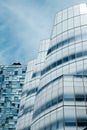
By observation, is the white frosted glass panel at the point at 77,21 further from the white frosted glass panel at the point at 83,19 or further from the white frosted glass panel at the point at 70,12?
the white frosted glass panel at the point at 70,12

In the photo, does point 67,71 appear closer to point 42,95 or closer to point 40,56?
point 42,95

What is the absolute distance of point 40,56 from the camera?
76.7 metres

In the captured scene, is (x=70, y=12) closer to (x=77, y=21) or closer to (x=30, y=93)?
(x=77, y=21)

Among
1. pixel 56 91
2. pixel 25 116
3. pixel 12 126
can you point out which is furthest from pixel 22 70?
pixel 56 91

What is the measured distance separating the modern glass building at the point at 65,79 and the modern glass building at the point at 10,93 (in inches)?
2170

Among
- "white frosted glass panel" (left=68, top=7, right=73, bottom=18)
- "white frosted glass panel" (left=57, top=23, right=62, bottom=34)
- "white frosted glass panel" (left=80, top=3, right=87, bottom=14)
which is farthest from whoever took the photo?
"white frosted glass panel" (left=68, top=7, right=73, bottom=18)

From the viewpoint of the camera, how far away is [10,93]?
4717 inches

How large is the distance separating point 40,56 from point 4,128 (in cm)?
4645

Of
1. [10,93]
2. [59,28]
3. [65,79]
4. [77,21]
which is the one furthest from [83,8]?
[10,93]

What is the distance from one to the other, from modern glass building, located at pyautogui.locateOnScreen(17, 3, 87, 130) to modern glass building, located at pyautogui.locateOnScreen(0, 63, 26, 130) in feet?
181

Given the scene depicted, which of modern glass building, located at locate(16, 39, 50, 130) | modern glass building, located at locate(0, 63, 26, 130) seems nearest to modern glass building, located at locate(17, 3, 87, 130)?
modern glass building, located at locate(16, 39, 50, 130)

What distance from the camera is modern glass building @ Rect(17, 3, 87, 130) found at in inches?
1823

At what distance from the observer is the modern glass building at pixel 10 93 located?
114 metres

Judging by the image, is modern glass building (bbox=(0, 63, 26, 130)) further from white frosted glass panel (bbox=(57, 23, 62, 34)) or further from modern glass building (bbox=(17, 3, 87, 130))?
white frosted glass panel (bbox=(57, 23, 62, 34))
